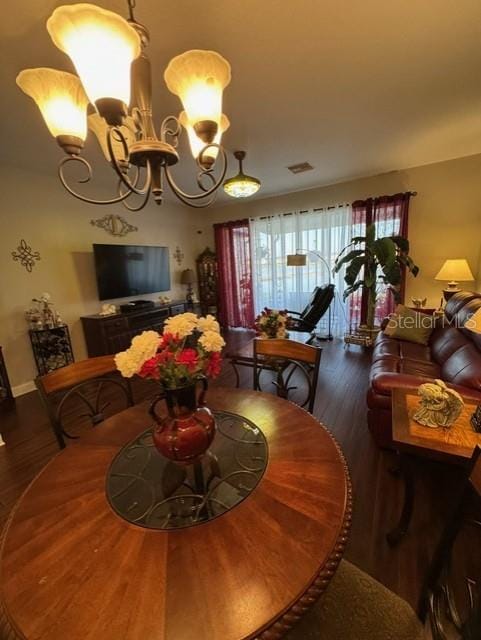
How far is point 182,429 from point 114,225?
3.97 m

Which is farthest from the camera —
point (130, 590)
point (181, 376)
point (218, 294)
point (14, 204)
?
point (218, 294)

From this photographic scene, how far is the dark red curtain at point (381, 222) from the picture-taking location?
3.79m

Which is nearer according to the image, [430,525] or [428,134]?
[430,525]

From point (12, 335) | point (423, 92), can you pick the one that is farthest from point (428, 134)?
point (12, 335)

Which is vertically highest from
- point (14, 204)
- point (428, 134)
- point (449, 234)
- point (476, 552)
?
point (428, 134)

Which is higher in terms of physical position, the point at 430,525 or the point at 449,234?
the point at 449,234

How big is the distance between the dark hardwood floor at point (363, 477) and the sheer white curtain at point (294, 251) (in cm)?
193

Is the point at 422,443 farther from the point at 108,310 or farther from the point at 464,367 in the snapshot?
the point at 108,310

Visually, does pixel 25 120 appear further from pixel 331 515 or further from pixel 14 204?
pixel 331 515

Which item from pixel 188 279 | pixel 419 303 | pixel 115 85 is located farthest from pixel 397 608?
pixel 188 279

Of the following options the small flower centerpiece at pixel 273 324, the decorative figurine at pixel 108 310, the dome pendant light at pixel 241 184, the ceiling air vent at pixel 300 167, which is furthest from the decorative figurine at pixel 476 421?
the decorative figurine at pixel 108 310

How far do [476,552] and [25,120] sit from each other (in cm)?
400

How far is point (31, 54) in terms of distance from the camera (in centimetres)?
153

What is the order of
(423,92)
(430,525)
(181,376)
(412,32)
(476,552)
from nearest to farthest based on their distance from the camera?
1. (181,376)
2. (476,552)
3. (430,525)
4. (412,32)
5. (423,92)
